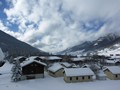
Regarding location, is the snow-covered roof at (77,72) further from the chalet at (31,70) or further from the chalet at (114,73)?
the chalet at (31,70)

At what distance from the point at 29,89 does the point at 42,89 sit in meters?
2.78

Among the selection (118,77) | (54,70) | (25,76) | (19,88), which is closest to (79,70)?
(54,70)

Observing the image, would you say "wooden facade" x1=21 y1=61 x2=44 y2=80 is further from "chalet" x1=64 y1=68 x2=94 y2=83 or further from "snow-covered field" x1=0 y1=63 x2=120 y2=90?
"chalet" x1=64 y1=68 x2=94 y2=83

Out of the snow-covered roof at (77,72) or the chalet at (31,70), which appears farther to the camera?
the chalet at (31,70)

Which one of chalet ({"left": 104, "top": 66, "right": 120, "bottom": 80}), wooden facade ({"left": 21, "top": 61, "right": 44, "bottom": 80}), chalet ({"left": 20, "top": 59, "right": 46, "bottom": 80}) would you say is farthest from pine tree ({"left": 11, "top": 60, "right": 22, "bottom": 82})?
chalet ({"left": 104, "top": 66, "right": 120, "bottom": 80})

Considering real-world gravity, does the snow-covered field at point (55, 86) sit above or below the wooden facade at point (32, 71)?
below

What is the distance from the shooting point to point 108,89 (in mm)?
36406

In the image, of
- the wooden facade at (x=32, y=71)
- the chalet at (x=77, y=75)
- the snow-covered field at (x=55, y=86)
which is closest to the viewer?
the snow-covered field at (x=55, y=86)

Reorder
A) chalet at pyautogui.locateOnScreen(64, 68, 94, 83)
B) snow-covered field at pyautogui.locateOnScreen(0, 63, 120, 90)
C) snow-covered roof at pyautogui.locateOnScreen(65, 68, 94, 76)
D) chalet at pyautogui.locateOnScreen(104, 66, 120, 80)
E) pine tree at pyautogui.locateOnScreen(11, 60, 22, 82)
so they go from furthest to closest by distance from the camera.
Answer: chalet at pyautogui.locateOnScreen(104, 66, 120, 80) → snow-covered roof at pyautogui.locateOnScreen(65, 68, 94, 76) → chalet at pyautogui.locateOnScreen(64, 68, 94, 83) → pine tree at pyautogui.locateOnScreen(11, 60, 22, 82) → snow-covered field at pyautogui.locateOnScreen(0, 63, 120, 90)

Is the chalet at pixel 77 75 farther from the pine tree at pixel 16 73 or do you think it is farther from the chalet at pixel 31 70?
the pine tree at pixel 16 73

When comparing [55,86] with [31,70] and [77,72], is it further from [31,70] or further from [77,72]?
[31,70]

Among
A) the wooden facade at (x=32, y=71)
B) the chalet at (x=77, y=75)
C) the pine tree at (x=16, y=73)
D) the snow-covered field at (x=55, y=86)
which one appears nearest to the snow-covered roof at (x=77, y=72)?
the chalet at (x=77, y=75)

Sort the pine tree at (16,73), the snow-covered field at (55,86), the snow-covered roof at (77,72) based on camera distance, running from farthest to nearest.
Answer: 1. the snow-covered roof at (77,72)
2. the pine tree at (16,73)
3. the snow-covered field at (55,86)

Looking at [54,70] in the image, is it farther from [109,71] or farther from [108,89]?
[108,89]
